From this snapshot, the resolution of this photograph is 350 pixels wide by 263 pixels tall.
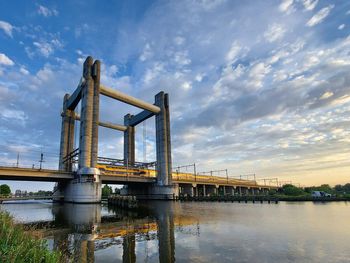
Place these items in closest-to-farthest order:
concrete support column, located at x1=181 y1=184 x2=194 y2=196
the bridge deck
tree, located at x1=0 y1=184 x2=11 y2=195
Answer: the bridge deck
concrete support column, located at x1=181 y1=184 x2=194 y2=196
tree, located at x1=0 y1=184 x2=11 y2=195

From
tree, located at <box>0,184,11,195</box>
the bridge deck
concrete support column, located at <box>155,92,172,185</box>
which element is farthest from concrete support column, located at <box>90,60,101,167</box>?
tree, located at <box>0,184,11,195</box>

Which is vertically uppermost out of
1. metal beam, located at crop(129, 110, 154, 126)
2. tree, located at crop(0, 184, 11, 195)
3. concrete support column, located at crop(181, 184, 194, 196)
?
metal beam, located at crop(129, 110, 154, 126)

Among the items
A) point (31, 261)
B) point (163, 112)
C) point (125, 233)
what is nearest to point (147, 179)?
point (163, 112)

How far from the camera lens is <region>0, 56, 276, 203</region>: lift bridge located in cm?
4775

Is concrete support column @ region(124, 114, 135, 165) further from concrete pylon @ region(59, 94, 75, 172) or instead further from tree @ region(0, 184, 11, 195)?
tree @ region(0, 184, 11, 195)

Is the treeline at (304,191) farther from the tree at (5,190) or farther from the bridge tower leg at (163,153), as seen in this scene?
the tree at (5,190)

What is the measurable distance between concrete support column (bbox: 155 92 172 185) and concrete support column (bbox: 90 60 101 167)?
72.5ft

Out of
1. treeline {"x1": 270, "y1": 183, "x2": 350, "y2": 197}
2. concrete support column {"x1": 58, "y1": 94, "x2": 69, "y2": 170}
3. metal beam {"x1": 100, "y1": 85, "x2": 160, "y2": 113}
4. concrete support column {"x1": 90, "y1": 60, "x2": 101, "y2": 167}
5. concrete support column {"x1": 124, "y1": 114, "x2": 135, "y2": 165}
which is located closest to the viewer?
concrete support column {"x1": 90, "y1": 60, "x2": 101, "y2": 167}

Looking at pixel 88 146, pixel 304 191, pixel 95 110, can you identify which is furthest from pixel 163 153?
pixel 304 191

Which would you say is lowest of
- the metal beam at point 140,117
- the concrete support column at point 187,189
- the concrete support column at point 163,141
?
the concrete support column at point 187,189

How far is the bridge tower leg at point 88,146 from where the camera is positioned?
155ft

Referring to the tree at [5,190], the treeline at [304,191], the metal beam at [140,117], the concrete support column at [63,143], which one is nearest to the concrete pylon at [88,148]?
the concrete support column at [63,143]

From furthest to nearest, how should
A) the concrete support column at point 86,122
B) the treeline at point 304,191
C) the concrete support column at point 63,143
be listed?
the concrete support column at point 63,143 < the treeline at point 304,191 < the concrete support column at point 86,122

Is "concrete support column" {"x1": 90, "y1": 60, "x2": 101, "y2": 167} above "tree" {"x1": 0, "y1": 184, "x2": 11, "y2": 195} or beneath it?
above
